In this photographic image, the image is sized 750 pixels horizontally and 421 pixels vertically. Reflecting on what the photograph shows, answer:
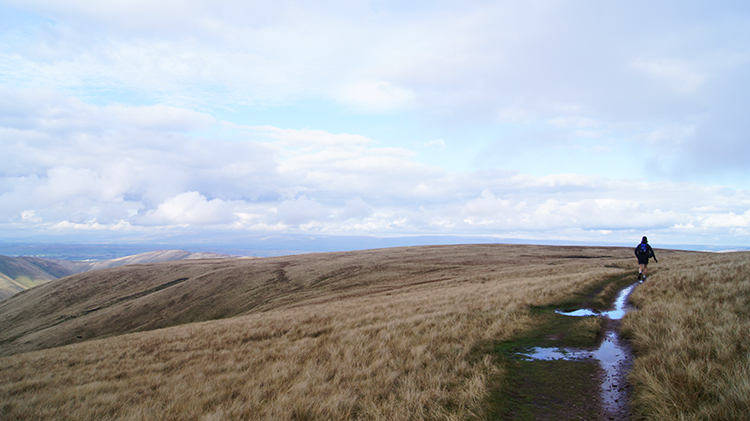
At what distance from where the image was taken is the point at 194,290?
56844mm

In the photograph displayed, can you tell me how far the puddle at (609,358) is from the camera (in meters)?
5.99

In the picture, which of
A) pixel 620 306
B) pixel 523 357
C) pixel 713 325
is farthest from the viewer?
pixel 620 306

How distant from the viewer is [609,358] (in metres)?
8.19

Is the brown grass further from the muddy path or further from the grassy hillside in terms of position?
the grassy hillside

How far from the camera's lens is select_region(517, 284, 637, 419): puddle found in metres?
5.99

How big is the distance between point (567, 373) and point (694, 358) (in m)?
2.35

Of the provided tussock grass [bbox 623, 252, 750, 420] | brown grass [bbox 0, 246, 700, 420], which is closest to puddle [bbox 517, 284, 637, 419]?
tussock grass [bbox 623, 252, 750, 420]

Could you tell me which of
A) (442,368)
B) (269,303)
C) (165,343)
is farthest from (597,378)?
(269,303)

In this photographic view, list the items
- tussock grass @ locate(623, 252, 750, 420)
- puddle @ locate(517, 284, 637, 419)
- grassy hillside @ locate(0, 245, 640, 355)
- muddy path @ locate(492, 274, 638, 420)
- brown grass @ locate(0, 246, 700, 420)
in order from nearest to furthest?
tussock grass @ locate(623, 252, 750, 420) → muddy path @ locate(492, 274, 638, 420) → puddle @ locate(517, 284, 637, 419) → brown grass @ locate(0, 246, 700, 420) → grassy hillside @ locate(0, 245, 640, 355)

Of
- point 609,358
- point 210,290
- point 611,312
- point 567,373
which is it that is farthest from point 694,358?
point 210,290

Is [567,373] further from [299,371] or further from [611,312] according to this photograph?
[611,312]

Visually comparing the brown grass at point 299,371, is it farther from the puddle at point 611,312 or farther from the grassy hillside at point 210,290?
the grassy hillside at point 210,290

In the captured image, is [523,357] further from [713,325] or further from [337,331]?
[337,331]

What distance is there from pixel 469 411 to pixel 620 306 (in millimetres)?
13616
